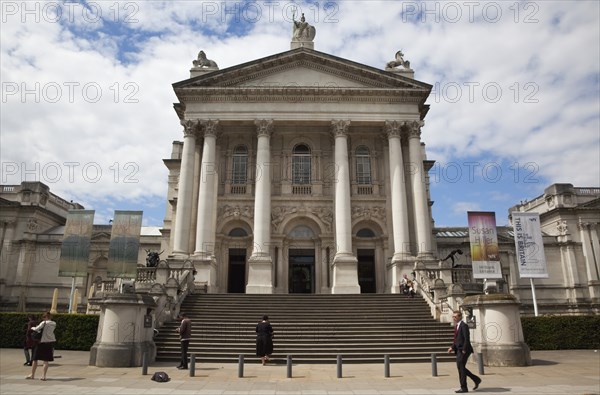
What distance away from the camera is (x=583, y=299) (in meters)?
43.1

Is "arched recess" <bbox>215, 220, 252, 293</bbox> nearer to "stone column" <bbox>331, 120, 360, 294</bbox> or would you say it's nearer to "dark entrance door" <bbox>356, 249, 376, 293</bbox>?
"stone column" <bbox>331, 120, 360, 294</bbox>

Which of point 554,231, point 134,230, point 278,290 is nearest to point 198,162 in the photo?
point 134,230

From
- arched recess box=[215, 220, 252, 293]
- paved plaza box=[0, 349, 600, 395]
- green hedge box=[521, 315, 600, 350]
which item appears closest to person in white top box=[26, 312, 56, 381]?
paved plaza box=[0, 349, 600, 395]

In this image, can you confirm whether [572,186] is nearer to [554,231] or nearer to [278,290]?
[554,231]

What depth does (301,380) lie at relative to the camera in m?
13.0

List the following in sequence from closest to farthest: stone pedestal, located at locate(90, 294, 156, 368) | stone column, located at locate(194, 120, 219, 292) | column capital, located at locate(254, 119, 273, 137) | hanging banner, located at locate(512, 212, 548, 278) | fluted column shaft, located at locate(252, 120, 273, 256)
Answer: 1. stone pedestal, located at locate(90, 294, 156, 368)
2. hanging banner, located at locate(512, 212, 548, 278)
3. stone column, located at locate(194, 120, 219, 292)
4. fluted column shaft, located at locate(252, 120, 273, 256)
5. column capital, located at locate(254, 119, 273, 137)

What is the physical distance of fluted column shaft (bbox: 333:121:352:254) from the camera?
3040 centimetres

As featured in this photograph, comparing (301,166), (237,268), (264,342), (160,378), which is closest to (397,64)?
(301,166)

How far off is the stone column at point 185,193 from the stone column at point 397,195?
14077mm

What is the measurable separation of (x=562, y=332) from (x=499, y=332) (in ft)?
25.8

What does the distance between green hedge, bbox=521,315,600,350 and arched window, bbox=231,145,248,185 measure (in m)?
21.2

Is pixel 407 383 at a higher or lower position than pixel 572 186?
lower

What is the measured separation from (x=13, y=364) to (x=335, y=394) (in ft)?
40.8

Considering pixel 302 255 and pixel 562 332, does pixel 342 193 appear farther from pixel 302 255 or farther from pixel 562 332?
pixel 562 332
